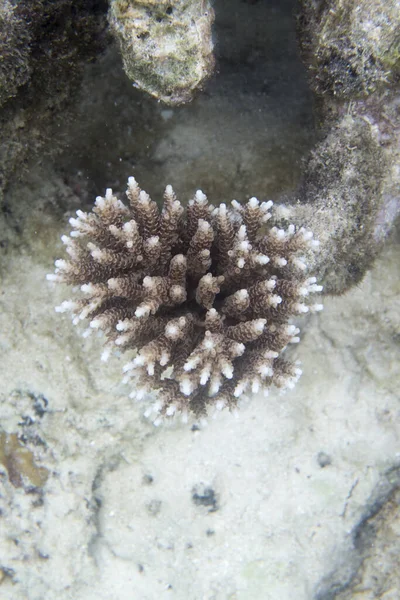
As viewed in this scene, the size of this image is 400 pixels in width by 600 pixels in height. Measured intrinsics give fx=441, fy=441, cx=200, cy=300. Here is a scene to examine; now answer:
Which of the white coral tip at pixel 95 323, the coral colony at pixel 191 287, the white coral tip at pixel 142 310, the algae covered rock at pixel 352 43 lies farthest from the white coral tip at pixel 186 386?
the algae covered rock at pixel 352 43

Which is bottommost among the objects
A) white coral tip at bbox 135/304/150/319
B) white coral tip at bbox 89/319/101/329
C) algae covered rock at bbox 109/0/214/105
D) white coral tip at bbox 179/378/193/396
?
white coral tip at bbox 179/378/193/396

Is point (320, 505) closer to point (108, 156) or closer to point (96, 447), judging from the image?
point (96, 447)

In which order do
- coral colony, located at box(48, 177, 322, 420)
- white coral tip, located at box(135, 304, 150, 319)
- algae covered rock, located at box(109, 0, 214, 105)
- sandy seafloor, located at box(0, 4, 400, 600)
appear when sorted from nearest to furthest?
algae covered rock, located at box(109, 0, 214, 105) < white coral tip, located at box(135, 304, 150, 319) < coral colony, located at box(48, 177, 322, 420) < sandy seafloor, located at box(0, 4, 400, 600)

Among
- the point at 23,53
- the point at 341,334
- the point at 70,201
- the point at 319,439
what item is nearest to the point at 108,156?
the point at 70,201

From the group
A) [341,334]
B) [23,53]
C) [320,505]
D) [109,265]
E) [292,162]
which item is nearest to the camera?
[23,53]

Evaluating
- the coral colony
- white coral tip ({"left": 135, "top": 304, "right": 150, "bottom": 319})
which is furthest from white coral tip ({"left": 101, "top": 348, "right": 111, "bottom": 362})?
white coral tip ({"left": 135, "top": 304, "right": 150, "bottom": 319})

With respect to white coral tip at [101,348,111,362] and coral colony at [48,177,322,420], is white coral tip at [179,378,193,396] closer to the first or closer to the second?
coral colony at [48,177,322,420]

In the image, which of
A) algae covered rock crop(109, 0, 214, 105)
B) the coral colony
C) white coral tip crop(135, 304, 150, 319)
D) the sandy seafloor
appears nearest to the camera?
algae covered rock crop(109, 0, 214, 105)

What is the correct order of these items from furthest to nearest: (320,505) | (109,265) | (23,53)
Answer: (320,505)
(109,265)
(23,53)
